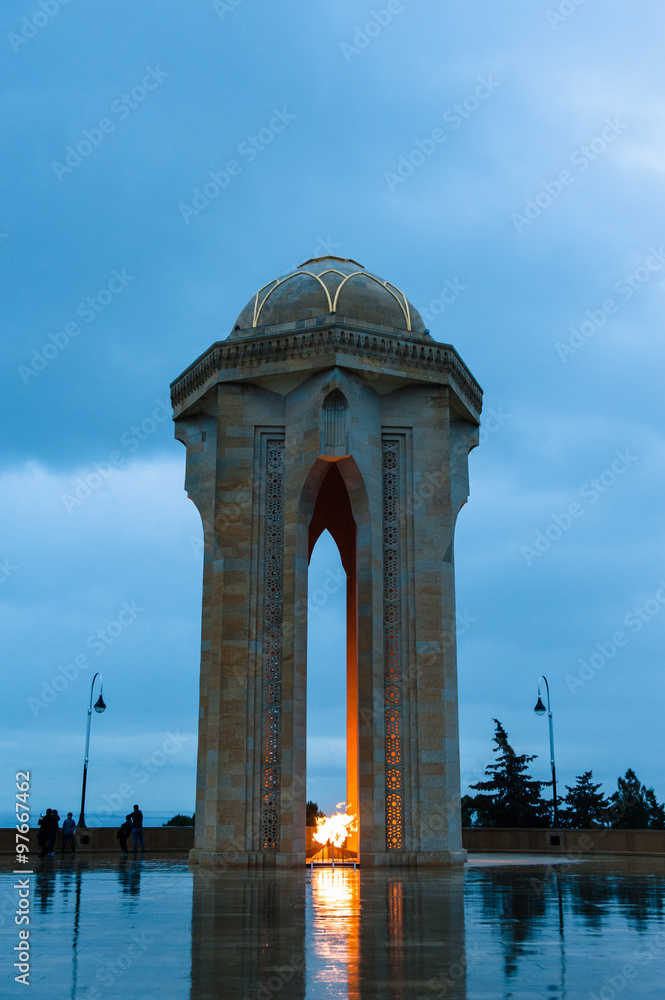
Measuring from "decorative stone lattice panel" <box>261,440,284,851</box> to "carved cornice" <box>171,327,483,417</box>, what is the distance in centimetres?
196

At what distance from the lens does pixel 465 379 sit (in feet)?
81.3

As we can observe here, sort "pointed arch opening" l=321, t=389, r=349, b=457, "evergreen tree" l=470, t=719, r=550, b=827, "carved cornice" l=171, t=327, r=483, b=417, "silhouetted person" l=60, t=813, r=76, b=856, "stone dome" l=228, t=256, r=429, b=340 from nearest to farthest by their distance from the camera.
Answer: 1. "pointed arch opening" l=321, t=389, r=349, b=457
2. "carved cornice" l=171, t=327, r=483, b=417
3. "stone dome" l=228, t=256, r=429, b=340
4. "silhouetted person" l=60, t=813, r=76, b=856
5. "evergreen tree" l=470, t=719, r=550, b=827

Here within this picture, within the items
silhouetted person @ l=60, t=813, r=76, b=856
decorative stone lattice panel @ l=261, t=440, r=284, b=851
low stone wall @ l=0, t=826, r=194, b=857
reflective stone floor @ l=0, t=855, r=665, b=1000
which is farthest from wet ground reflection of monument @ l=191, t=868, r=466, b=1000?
low stone wall @ l=0, t=826, r=194, b=857

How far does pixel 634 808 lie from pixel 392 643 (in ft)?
116

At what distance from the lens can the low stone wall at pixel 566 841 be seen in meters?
29.5

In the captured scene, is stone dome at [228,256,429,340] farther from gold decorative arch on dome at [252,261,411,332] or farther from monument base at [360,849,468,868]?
monument base at [360,849,468,868]

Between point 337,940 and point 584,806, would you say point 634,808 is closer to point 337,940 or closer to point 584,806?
point 584,806

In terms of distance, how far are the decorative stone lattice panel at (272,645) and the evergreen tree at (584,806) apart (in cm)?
2899

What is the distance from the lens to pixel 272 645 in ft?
72.4

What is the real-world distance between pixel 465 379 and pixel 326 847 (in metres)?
12.2

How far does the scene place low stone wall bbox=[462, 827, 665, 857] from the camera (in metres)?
29.5

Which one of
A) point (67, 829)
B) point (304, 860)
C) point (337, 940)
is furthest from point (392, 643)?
point (337, 940)

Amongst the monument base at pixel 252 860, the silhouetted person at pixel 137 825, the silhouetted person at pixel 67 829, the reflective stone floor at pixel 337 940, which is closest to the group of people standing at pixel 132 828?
the silhouetted person at pixel 137 825

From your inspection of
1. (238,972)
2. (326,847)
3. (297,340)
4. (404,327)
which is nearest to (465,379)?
(404,327)
